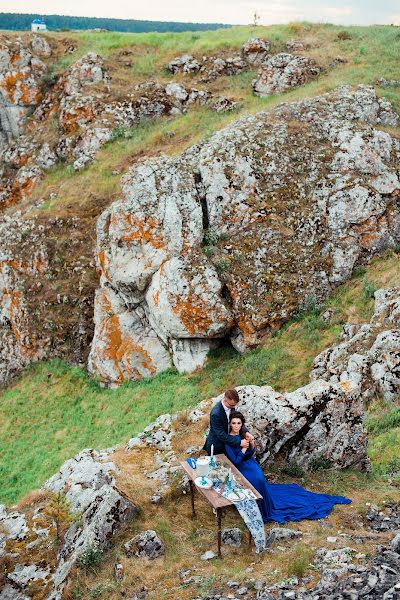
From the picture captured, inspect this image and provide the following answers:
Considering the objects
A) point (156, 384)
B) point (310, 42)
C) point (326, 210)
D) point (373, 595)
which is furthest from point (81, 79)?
point (373, 595)

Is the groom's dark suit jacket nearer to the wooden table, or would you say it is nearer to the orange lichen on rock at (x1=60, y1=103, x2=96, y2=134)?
the wooden table

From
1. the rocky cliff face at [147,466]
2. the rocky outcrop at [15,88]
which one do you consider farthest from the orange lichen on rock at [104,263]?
the rocky outcrop at [15,88]

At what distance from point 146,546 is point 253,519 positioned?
1.58m

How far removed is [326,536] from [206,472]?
1.91 m

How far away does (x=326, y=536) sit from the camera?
743cm

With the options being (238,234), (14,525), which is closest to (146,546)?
(14,525)

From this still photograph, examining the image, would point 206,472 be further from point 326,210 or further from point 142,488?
point 326,210

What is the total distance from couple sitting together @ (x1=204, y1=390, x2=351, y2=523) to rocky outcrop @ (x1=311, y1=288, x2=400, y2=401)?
4.63 meters

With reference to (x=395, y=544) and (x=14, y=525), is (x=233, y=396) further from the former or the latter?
(x=14, y=525)

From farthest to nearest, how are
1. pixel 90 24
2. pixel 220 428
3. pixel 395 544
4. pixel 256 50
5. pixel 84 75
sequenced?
1. pixel 90 24
2. pixel 256 50
3. pixel 84 75
4. pixel 220 428
5. pixel 395 544

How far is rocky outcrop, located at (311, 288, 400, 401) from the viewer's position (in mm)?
13195

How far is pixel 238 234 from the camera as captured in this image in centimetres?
1877

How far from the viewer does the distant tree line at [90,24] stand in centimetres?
11160

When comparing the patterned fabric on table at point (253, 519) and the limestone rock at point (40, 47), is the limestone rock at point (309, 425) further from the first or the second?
the limestone rock at point (40, 47)
